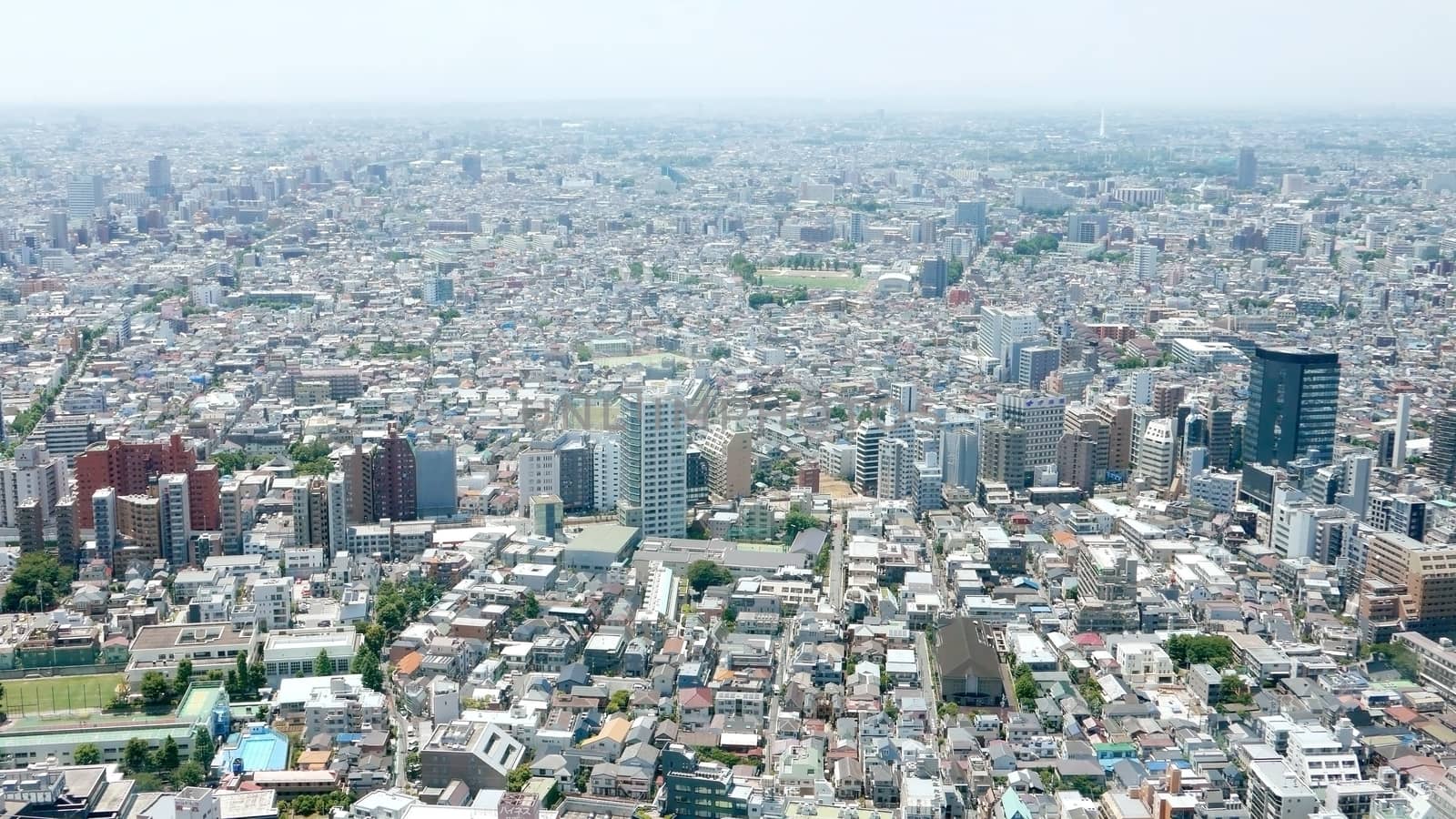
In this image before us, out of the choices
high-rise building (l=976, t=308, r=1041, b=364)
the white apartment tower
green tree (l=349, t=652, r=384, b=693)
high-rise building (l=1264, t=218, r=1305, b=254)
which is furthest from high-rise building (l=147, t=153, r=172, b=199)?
green tree (l=349, t=652, r=384, b=693)

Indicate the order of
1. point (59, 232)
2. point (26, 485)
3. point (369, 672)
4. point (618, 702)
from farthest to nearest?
point (59, 232) < point (26, 485) < point (369, 672) < point (618, 702)

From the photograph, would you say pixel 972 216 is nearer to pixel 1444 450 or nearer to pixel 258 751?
pixel 1444 450

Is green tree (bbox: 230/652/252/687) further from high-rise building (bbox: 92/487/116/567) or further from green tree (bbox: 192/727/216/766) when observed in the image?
high-rise building (bbox: 92/487/116/567)

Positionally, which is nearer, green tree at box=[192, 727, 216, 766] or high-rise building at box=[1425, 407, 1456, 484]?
green tree at box=[192, 727, 216, 766]

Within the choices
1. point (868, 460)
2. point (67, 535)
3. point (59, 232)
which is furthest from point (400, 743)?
point (59, 232)

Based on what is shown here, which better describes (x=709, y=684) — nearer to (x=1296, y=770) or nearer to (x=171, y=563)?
(x=1296, y=770)
